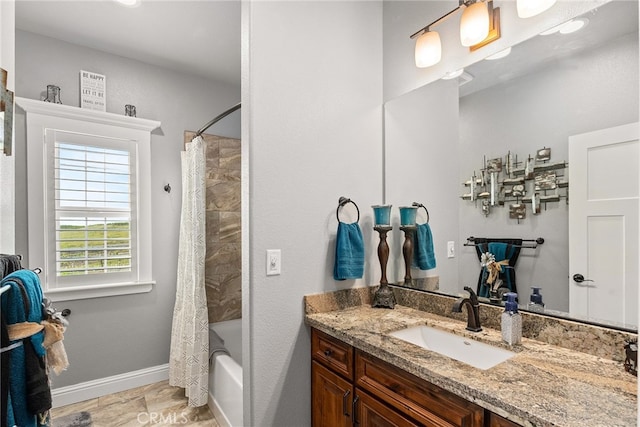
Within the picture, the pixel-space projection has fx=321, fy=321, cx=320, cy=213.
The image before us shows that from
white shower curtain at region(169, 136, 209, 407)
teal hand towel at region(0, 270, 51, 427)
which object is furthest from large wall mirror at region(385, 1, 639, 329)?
teal hand towel at region(0, 270, 51, 427)

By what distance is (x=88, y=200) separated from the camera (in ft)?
8.64

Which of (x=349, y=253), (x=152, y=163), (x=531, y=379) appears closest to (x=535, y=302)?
(x=531, y=379)

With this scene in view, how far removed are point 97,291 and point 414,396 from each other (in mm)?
2646

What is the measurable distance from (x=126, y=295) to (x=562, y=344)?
120 inches

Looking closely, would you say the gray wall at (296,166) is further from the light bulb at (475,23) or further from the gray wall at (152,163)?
the gray wall at (152,163)

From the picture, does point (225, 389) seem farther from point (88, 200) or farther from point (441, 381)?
point (88, 200)

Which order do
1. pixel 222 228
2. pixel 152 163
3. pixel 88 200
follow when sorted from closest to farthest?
1. pixel 88 200
2. pixel 152 163
3. pixel 222 228

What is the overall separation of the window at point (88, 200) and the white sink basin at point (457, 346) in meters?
2.41

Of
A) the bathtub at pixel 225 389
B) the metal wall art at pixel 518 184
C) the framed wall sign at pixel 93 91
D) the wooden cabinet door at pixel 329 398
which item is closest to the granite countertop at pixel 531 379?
the wooden cabinet door at pixel 329 398

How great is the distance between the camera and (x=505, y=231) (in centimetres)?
149

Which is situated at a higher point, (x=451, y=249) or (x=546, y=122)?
(x=546, y=122)

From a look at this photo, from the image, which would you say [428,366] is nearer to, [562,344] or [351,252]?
[562,344]

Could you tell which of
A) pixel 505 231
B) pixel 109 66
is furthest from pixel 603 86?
pixel 109 66

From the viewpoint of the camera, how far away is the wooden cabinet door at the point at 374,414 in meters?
1.19
